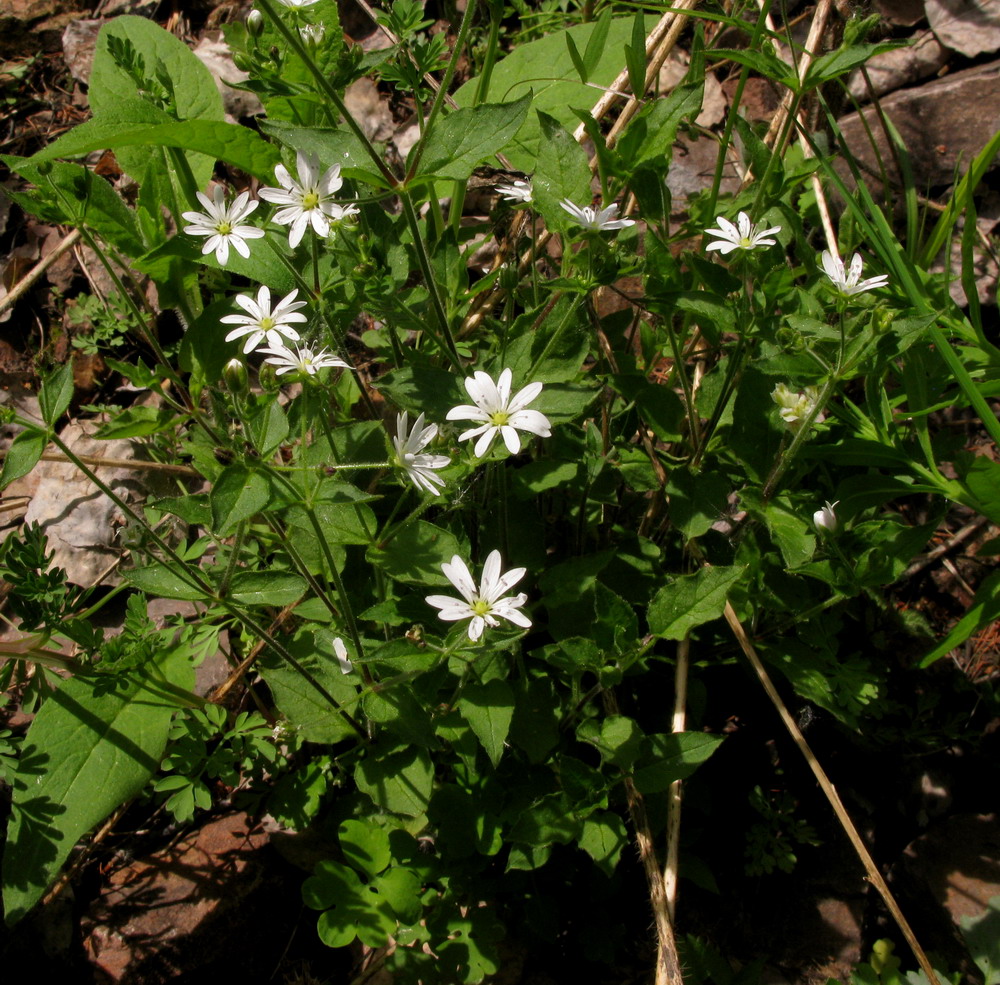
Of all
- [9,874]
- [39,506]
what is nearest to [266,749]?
[9,874]

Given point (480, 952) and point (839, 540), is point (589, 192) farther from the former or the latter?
point (480, 952)

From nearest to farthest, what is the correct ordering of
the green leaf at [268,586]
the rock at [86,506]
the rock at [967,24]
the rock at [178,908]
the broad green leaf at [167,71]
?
the green leaf at [268,586] → the rock at [178,908] → the broad green leaf at [167,71] → the rock at [86,506] → the rock at [967,24]

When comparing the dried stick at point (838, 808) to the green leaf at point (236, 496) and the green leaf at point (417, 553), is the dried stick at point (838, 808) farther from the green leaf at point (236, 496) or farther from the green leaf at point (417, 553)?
the green leaf at point (236, 496)

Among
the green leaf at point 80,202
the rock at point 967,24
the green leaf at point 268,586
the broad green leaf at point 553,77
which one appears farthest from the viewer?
the rock at point 967,24

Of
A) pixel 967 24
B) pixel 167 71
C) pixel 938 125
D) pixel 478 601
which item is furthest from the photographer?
pixel 967 24

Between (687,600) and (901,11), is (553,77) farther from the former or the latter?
(901,11)

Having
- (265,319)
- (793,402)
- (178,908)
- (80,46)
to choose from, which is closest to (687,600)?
(793,402)

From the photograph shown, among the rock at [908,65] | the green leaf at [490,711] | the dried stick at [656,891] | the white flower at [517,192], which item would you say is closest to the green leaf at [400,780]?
the green leaf at [490,711]
